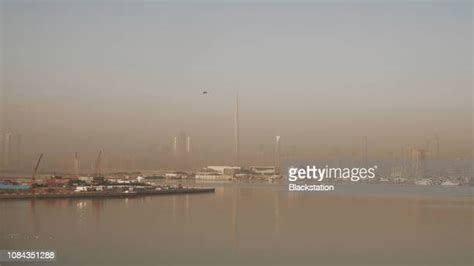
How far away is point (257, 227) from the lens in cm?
568

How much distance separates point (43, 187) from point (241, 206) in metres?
1.88

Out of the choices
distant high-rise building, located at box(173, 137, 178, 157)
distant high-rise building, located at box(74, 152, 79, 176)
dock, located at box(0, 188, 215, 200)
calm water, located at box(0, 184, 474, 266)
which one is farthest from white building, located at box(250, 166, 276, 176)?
distant high-rise building, located at box(74, 152, 79, 176)

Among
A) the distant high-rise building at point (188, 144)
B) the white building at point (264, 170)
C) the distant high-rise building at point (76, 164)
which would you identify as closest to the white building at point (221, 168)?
the white building at point (264, 170)

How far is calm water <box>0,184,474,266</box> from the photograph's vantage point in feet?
17.9

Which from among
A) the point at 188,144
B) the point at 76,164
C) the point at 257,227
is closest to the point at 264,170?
the point at 257,227

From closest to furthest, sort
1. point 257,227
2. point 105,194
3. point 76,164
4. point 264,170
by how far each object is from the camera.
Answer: point 257,227
point 264,170
point 76,164
point 105,194

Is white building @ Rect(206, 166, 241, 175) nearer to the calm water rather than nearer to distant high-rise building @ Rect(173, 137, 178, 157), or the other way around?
the calm water

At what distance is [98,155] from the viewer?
5855 mm

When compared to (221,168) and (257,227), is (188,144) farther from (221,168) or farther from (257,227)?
(257,227)

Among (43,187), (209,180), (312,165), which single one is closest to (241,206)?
(209,180)

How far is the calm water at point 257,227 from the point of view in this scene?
Answer: 17.9 ft

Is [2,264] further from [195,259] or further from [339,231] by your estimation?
[339,231]

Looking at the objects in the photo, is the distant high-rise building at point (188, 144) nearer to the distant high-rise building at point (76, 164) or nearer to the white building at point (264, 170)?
the white building at point (264, 170)

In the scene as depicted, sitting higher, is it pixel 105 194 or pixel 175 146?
pixel 175 146
